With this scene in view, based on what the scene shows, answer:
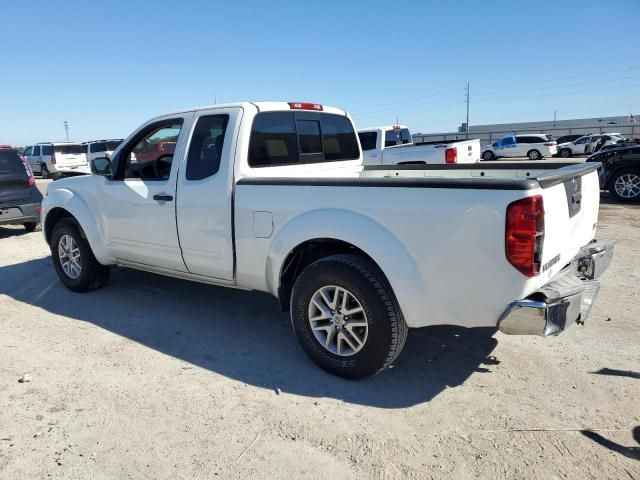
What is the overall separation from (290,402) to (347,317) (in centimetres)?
68

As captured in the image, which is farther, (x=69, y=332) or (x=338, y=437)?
(x=69, y=332)

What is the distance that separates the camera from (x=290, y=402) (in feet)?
10.3

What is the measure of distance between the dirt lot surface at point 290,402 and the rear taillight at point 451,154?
739 centimetres

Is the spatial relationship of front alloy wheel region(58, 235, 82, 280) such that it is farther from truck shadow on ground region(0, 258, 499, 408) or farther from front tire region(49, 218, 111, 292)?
truck shadow on ground region(0, 258, 499, 408)

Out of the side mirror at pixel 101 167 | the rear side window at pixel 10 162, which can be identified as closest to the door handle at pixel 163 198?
the side mirror at pixel 101 167

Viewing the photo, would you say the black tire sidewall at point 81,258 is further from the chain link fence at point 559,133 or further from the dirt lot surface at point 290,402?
the chain link fence at point 559,133

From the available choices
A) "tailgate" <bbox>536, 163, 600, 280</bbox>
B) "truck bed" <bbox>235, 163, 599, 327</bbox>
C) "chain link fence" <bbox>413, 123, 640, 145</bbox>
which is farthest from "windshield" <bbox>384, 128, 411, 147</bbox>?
"chain link fence" <bbox>413, 123, 640, 145</bbox>

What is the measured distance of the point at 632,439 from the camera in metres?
2.65

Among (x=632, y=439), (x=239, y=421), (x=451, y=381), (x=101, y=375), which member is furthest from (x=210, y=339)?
(x=632, y=439)

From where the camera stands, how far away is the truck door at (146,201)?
4.31 m

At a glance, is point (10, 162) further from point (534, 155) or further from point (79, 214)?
point (534, 155)

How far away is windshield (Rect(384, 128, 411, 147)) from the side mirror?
981 centimetres

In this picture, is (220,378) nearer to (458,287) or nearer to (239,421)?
(239,421)

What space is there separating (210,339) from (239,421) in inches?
51.7
